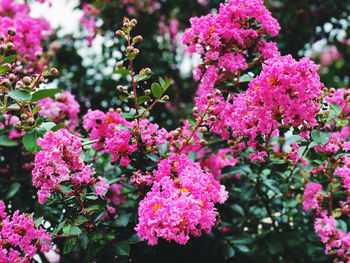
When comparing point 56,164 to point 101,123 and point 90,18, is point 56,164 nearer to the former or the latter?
point 101,123

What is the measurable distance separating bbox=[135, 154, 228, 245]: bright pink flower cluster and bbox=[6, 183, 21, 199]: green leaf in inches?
34.9

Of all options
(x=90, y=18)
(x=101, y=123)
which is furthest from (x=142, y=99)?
(x=90, y=18)

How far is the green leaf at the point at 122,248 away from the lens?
128 cm

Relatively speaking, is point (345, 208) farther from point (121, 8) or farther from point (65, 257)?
point (121, 8)

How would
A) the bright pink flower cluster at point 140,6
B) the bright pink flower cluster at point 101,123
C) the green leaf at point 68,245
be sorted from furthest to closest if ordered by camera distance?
1. the bright pink flower cluster at point 140,6
2. the bright pink flower cluster at point 101,123
3. the green leaf at point 68,245

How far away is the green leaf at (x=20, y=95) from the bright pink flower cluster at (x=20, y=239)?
38 cm

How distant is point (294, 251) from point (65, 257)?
4.07 feet

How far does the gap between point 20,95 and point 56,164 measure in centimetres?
28

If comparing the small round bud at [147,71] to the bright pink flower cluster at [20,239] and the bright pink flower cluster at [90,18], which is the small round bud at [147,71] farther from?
the bright pink flower cluster at [90,18]

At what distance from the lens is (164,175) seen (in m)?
1.26

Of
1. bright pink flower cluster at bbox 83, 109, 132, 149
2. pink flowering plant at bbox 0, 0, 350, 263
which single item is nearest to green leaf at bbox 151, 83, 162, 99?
pink flowering plant at bbox 0, 0, 350, 263

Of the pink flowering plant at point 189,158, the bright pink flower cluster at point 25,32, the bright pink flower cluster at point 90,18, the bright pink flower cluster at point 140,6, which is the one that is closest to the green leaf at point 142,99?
the pink flowering plant at point 189,158

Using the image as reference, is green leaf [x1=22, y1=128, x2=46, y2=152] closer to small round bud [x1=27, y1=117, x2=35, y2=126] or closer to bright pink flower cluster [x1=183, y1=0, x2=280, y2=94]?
small round bud [x1=27, y1=117, x2=35, y2=126]

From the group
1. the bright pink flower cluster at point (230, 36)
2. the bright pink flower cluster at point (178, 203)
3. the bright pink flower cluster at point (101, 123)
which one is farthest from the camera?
the bright pink flower cluster at point (101, 123)
